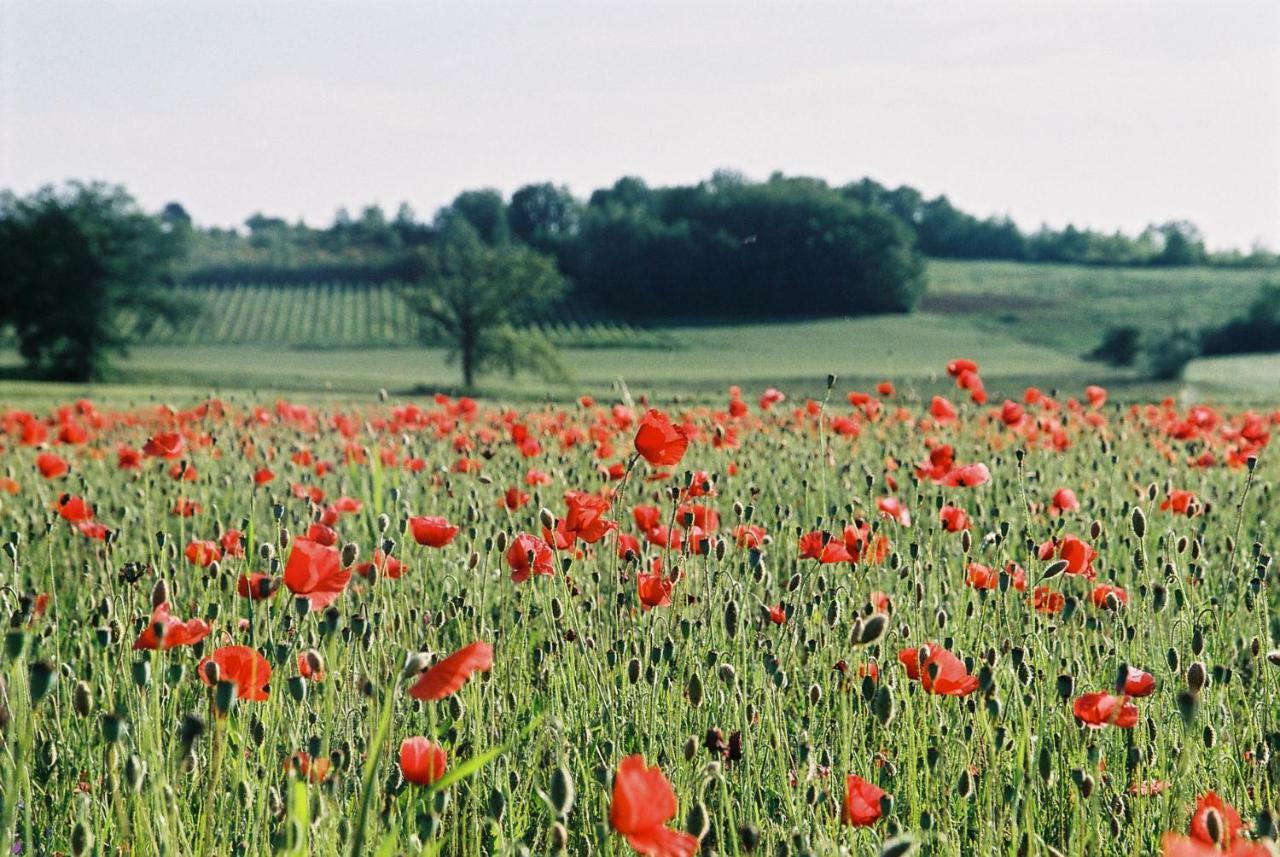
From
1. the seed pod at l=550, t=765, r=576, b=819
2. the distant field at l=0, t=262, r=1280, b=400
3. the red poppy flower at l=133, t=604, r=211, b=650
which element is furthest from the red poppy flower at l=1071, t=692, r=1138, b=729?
the distant field at l=0, t=262, r=1280, b=400

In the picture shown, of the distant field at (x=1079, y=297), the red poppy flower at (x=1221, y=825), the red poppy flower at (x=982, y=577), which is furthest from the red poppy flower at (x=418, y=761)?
the distant field at (x=1079, y=297)

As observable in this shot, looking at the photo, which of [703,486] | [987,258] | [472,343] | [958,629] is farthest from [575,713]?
[987,258]

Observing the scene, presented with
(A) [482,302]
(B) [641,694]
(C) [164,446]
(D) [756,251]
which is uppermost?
(D) [756,251]

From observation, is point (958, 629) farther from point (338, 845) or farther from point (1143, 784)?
point (338, 845)

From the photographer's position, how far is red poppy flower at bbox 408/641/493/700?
4.81ft

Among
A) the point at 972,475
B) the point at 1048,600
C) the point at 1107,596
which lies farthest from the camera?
the point at 972,475

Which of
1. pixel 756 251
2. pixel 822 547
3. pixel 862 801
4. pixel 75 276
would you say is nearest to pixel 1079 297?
pixel 756 251

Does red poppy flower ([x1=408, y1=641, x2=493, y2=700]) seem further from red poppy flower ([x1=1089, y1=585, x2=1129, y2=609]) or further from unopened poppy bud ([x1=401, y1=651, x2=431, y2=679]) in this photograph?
red poppy flower ([x1=1089, y1=585, x2=1129, y2=609])

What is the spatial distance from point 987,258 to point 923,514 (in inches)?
3598

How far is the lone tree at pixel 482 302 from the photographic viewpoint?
3834 centimetres

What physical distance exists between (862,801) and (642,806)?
A: 22.5 inches

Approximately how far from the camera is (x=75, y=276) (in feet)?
141

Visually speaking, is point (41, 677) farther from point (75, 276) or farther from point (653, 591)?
point (75, 276)

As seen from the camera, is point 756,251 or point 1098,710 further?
point 756,251
